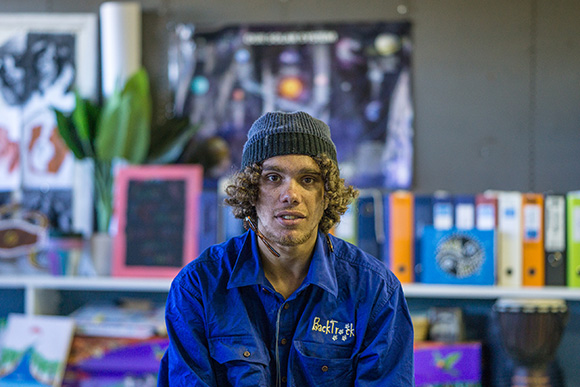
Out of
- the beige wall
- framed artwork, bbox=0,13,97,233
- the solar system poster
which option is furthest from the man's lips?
framed artwork, bbox=0,13,97,233

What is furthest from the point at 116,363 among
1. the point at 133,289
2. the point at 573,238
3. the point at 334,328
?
the point at 573,238

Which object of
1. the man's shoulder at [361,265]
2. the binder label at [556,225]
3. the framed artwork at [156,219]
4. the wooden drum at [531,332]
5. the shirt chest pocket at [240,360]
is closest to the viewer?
the shirt chest pocket at [240,360]

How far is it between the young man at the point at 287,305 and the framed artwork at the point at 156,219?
1.09m

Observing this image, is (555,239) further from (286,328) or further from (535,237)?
(286,328)

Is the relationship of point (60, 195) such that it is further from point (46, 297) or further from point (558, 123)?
point (558, 123)

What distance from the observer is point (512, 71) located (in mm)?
2842

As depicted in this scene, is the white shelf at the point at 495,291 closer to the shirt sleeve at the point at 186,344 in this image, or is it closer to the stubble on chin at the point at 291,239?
the stubble on chin at the point at 291,239

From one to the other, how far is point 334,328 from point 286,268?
0.20 meters

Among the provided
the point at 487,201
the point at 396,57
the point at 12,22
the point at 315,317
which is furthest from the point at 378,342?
the point at 12,22

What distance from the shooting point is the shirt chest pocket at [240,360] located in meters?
1.44

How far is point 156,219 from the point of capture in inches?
104

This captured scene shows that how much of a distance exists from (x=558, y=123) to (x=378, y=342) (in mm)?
1845

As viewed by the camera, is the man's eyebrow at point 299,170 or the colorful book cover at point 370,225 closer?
the man's eyebrow at point 299,170

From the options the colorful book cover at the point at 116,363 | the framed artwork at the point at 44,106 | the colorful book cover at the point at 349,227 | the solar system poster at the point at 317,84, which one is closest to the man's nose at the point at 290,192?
the colorful book cover at the point at 349,227
